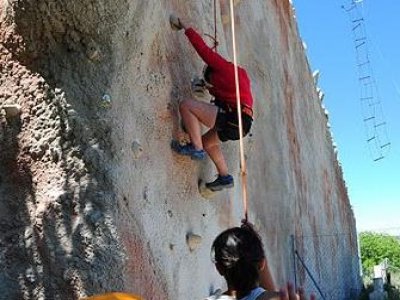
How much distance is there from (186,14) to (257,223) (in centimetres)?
329

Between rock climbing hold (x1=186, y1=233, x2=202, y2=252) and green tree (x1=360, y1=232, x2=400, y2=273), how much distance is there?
2151 centimetres

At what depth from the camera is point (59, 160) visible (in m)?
3.83

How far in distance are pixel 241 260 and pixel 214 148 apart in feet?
7.77

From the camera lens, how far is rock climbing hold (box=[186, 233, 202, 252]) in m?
4.58

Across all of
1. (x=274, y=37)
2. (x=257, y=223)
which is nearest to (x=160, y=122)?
(x=257, y=223)

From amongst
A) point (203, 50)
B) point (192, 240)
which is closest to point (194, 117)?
point (203, 50)

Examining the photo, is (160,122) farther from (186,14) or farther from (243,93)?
(186,14)

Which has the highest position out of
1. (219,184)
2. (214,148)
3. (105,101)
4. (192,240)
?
(105,101)

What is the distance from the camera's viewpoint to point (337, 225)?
16.0 meters

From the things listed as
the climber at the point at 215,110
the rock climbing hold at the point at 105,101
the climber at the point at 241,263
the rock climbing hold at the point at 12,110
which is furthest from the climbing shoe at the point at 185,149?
the climber at the point at 241,263

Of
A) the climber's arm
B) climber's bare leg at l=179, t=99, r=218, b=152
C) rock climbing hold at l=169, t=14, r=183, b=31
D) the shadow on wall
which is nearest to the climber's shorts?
climber's bare leg at l=179, t=99, r=218, b=152

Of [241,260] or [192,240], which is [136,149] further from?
[241,260]

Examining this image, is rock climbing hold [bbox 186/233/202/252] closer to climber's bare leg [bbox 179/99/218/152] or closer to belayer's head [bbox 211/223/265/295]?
climber's bare leg [bbox 179/99/218/152]

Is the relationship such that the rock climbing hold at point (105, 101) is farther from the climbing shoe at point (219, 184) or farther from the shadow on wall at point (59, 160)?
the climbing shoe at point (219, 184)
